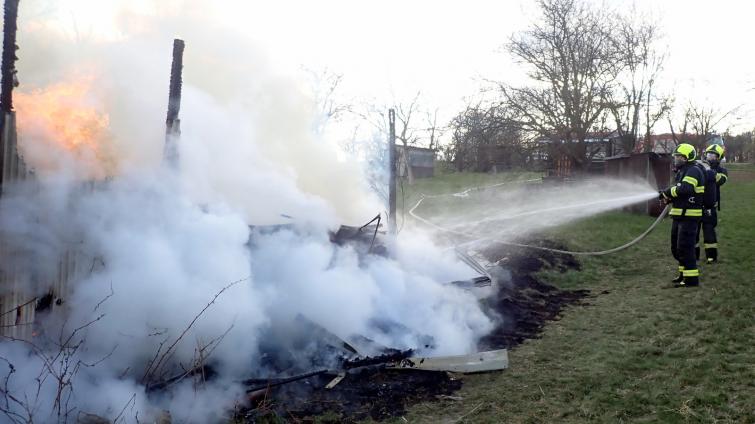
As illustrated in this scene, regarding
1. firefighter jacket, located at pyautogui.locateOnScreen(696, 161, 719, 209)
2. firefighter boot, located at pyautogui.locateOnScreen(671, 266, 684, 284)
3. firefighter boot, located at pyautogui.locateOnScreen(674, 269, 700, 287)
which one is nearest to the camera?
firefighter boot, located at pyautogui.locateOnScreen(674, 269, 700, 287)

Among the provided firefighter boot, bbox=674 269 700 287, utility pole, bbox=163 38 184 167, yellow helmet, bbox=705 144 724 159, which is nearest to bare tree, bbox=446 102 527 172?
yellow helmet, bbox=705 144 724 159

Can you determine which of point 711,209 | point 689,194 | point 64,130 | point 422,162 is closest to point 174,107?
point 64,130

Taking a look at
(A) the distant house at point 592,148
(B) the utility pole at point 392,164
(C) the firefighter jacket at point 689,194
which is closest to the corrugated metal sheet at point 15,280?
(B) the utility pole at point 392,164

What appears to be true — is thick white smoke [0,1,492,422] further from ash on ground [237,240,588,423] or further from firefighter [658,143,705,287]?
firefighter [658,143,705,287]

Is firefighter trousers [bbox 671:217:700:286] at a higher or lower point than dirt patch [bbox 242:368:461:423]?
higher

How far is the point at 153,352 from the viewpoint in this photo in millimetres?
4461

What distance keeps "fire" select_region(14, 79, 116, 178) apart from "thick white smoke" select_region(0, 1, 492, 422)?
67 millimetres

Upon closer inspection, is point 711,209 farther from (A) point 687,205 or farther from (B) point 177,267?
(B) point 177,267

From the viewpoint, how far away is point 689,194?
23.9ft

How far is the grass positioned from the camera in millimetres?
4051

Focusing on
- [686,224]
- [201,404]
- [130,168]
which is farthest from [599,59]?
[201,404]

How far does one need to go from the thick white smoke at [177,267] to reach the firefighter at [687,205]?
3.07m

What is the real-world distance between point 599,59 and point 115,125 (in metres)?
13.3

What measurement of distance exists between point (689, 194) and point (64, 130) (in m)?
7.56
